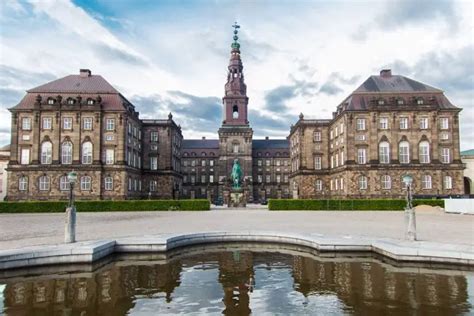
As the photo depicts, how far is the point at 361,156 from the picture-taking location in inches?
2298

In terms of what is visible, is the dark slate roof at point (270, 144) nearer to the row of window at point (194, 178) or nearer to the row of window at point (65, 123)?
the row of window at point (194, 178)

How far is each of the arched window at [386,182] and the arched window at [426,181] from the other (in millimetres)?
4949

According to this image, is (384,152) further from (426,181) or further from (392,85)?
(392,85)

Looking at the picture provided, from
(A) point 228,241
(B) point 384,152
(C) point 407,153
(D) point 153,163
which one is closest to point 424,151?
Result: (C) point 407,153

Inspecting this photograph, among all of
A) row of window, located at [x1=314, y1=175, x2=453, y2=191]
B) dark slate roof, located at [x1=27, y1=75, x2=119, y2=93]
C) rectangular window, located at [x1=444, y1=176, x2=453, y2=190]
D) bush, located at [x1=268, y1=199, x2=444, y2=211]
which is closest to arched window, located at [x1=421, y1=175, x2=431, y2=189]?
row of window, located at [x1=314, y1=175, x2=453, y2=191]

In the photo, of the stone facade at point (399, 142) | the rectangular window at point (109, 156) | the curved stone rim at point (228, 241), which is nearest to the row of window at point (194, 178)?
the rectangular window at point (109, 156)

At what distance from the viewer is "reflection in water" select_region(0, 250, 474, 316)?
8.59 metres

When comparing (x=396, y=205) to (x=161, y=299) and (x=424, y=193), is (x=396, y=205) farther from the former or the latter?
(x=161, y=299)

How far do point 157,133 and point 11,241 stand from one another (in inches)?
2244

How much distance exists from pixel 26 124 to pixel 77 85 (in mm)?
9737

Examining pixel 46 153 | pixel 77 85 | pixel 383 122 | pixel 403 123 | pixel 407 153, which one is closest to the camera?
pixel 46 153

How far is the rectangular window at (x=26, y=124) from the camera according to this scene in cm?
5581

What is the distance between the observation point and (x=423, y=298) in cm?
928

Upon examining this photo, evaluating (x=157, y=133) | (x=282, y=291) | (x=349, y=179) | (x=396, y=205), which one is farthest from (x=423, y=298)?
(x=157, y=133)
